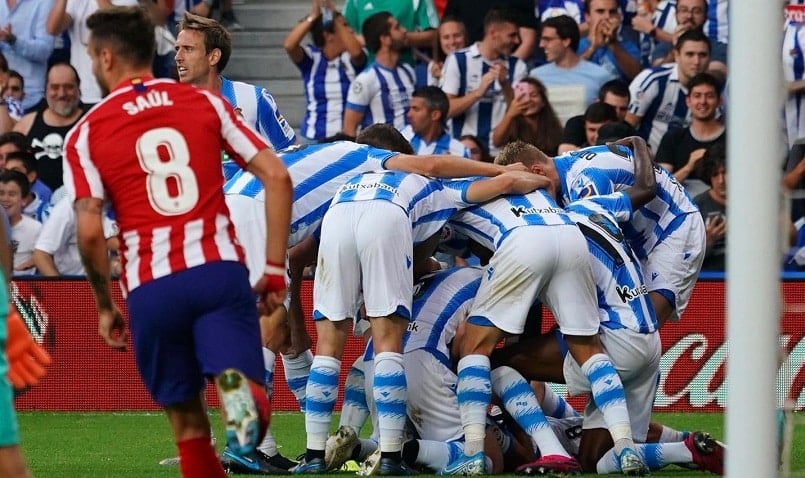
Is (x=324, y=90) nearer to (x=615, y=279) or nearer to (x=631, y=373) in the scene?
(x=615, y=279)

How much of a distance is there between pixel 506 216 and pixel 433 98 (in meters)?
4.52

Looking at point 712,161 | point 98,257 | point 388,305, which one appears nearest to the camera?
point 98,257

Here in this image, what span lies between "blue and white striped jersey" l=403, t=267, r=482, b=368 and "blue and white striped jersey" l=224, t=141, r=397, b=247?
0.70 metres

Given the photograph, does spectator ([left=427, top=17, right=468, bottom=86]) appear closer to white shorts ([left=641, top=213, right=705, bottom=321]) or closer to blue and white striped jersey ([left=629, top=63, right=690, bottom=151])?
blue and white striped jersey ([left=629, top=63, right=690, bottom=151])

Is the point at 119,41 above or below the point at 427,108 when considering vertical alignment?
above

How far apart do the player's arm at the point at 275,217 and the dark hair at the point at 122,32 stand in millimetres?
574

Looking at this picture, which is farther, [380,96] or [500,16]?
[380,96]

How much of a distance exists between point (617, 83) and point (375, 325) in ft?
17.5

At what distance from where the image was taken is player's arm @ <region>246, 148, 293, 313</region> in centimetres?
527

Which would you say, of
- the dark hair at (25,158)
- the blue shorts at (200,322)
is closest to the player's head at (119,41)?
the blue shorts at (200,322)

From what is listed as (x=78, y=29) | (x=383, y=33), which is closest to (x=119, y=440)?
(x=383, y=33)

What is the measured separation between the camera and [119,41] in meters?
5.38

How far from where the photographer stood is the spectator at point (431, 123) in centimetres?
1202

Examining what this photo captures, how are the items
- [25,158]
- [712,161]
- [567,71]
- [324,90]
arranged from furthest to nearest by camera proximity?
[324,90], [567,71], [25,158], [712,161]
